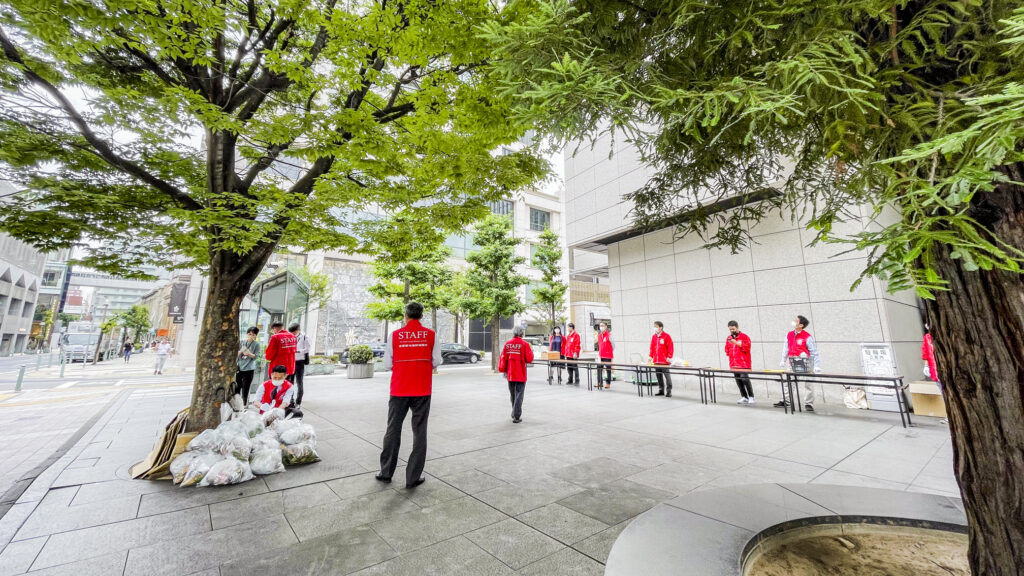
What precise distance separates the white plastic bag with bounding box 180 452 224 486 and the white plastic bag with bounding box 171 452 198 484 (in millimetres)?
43

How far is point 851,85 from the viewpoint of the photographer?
78.7 inches

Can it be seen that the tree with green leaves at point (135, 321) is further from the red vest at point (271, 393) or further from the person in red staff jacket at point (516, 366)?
the person in red staff jacket at point (516, 366)

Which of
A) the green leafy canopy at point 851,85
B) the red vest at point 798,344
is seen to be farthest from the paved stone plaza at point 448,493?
the green leafy canopy at point 851,85

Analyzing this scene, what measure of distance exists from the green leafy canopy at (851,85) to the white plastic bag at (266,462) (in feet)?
15.8

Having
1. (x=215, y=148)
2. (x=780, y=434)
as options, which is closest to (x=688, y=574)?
(x=780, y=434)

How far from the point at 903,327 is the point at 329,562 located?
12622mm

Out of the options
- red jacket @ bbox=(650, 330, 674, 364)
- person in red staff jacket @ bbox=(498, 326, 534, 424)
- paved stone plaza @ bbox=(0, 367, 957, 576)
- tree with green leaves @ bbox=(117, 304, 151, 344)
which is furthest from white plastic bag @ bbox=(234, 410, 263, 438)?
tree with green leaves @ bbox=(117, 304, 151, 344)

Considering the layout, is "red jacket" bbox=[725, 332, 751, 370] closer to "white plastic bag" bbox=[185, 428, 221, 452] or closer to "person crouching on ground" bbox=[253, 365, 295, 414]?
"person crouching on ground" bbox=[253, 365, 295, 414]

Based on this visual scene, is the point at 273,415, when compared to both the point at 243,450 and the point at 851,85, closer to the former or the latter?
the point at 243,450

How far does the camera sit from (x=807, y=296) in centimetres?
986

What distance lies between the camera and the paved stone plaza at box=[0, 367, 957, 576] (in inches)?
108

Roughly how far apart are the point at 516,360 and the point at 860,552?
554 centimetres

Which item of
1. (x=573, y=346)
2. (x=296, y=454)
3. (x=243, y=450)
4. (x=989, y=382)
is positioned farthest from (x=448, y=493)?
(x=573, y=346)

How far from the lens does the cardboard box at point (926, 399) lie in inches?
284
